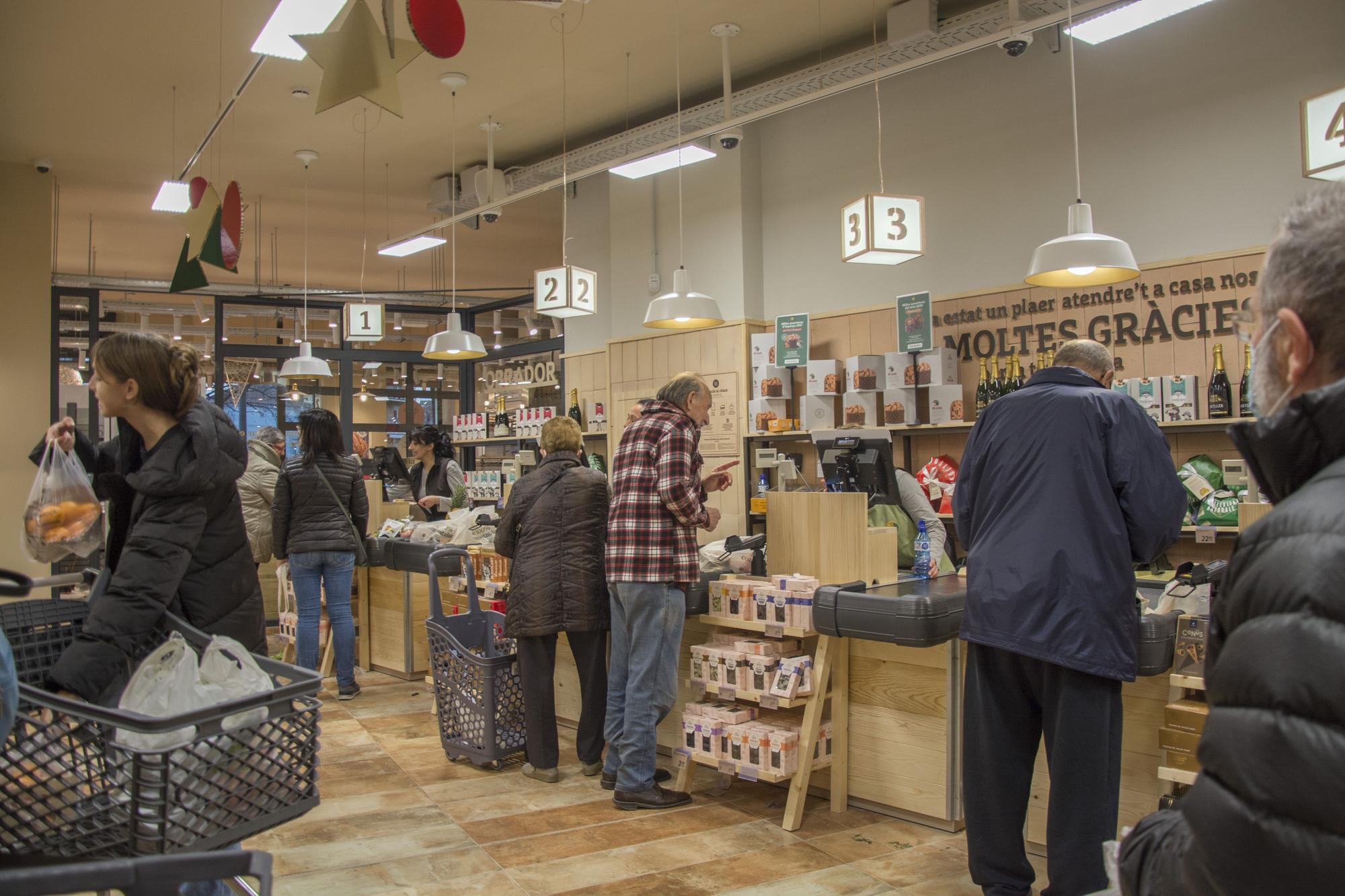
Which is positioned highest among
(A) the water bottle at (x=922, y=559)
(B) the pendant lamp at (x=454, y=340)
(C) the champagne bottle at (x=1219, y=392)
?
(B) the pendant lamp at (x=454, y=340)

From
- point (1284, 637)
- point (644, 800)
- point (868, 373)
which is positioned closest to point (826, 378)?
point (868, 373)

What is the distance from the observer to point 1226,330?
5594 mm

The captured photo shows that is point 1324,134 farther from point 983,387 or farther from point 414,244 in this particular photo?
point 414,244

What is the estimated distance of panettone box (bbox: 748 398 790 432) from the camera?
7.70 m

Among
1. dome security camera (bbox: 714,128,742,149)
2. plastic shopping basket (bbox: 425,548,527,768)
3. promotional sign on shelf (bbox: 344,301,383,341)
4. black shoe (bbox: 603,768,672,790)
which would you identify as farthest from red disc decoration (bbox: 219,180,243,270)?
promotional sign on shelf (bbox: 344,301,383,341)

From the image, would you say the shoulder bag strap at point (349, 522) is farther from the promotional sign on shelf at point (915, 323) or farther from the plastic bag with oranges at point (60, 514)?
the plastic bag with oranges at point (60, 514)

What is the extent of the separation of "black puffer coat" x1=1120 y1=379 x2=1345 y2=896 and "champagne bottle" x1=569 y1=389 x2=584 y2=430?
8.57 m

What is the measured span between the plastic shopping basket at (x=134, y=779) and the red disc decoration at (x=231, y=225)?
389 cm

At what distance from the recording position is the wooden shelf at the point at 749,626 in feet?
13.4

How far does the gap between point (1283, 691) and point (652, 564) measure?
3316 mm

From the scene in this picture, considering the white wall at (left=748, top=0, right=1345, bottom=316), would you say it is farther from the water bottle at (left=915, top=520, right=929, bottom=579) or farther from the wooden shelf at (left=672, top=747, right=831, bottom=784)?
the wooden shelf at (left=672, top=747, right=831, bottom=784)

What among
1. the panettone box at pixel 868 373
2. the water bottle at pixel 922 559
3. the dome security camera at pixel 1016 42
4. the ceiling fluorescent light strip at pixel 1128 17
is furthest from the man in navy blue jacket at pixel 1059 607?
the panettone box at pixel 868 373

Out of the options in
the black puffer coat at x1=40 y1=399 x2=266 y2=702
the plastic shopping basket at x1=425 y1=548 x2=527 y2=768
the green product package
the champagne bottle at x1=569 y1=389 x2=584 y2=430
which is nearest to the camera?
the black puffer coat at x1=40 y1=399 x2=266 y2=702

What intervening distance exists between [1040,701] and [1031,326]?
4.04m
